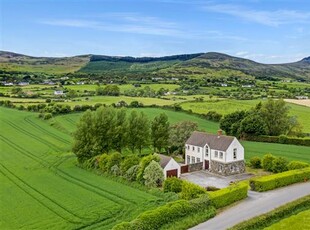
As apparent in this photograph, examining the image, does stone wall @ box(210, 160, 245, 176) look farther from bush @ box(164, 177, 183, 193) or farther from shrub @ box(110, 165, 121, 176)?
shrub @ box(110, 165, 121, 176)

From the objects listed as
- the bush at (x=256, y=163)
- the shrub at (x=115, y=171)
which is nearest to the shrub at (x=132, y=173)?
the shrub at (x=115, y=171)

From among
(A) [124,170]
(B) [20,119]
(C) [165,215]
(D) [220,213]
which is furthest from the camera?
(B) [20,119]

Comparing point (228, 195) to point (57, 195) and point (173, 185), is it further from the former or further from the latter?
point (57, 195)

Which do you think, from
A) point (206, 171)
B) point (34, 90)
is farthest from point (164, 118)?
point (34, 90)

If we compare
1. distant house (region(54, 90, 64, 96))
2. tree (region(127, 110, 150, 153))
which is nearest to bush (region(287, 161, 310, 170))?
tree (region(127, 110, 150, 153))

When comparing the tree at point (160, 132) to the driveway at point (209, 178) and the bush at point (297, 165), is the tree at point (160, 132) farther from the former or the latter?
the bush at point (297, 165)

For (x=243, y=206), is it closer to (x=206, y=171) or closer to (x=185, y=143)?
(x=206, y=171)

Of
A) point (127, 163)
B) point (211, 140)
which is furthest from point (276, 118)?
point (127, 163)
